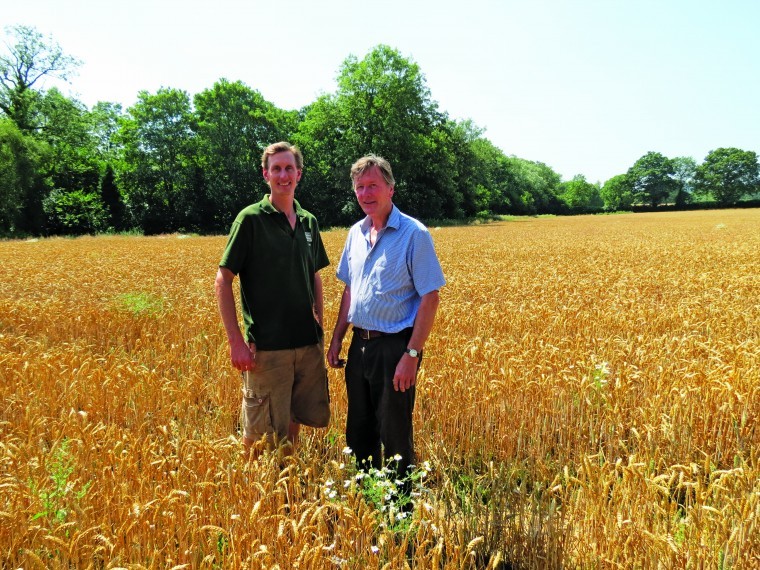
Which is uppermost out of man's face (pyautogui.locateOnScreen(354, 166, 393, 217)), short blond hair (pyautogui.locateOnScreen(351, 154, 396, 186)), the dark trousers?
short blond hair (pyautogui.locateOnScreen(351, 154, 396, 186))

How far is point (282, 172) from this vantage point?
3428 millimetres

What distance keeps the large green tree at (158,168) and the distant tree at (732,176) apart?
130 m

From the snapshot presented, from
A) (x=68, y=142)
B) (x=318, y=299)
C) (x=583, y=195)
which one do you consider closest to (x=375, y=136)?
(x=68, y=142)

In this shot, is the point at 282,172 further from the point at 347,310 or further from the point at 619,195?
the point at 619,195

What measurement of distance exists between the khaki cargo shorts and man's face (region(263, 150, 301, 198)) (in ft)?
3.79

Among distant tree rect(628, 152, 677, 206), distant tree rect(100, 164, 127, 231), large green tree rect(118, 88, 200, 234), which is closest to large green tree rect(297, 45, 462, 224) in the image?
large green tree rect(118, 88, 200, 234)

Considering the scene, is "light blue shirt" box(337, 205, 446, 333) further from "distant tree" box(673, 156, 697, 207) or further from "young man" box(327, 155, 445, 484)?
"distant tree" box(673, 156, 697, 207)

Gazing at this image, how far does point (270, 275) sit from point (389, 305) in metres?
0.87

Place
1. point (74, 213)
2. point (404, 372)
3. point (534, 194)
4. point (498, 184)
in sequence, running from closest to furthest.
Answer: point (404, 372)
point (74, 213)
point (498, 184)
point (534, 194)

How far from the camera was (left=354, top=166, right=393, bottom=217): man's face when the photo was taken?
3.28m

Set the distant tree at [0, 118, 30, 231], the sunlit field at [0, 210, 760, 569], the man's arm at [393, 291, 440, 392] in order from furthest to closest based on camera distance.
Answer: the distant tree at [0, 118, 30, 231] → the man's arm at [393, 291, 440, 392] → the sunlit field at [0, 210, 760, 569]

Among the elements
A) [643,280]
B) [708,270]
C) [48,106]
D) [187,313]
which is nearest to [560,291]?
[643,280]

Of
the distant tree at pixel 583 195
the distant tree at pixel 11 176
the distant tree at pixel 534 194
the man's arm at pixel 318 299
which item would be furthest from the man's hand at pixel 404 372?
the distant tree at pixel 583 195

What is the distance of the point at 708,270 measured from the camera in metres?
14.6
